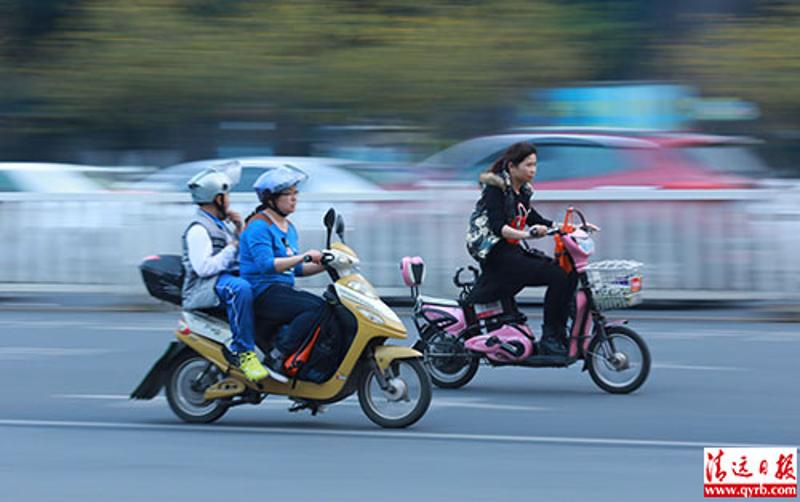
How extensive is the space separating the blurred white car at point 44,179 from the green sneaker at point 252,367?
9997 millimetres

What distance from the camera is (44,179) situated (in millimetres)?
19234

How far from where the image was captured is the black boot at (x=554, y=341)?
34.2 ft

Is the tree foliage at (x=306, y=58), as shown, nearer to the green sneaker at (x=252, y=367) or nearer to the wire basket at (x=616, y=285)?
the wire basket at (x=616, y=285)

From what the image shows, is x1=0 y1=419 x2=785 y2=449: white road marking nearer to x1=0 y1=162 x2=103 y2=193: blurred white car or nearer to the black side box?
the black side box

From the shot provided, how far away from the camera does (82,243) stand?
1700 centimetres

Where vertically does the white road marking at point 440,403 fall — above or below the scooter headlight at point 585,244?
below

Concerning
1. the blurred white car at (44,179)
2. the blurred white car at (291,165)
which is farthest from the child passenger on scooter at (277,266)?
the blurred white car at (44,179)

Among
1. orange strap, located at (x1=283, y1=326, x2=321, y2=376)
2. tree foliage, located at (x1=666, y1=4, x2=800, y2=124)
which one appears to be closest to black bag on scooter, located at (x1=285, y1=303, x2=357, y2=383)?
orange strap, located at (x1=283, y1=326, x2=321, y2=376)

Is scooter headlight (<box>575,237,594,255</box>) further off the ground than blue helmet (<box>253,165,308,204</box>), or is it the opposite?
blue helmet (<box>253,165,308,204</box>)

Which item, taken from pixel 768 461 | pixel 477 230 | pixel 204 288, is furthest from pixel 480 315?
pixel 768 461

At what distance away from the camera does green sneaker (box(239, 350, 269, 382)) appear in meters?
8.85

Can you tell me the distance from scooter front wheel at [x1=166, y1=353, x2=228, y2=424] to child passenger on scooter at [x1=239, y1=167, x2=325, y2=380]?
48cm

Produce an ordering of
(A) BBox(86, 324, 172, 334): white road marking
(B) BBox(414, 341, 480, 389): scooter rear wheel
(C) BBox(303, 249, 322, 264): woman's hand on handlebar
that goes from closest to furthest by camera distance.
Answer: (C) BBox(303, 249, 322, 264): woman's hand on handlebar
(B) BBox(414, 341, 480, 389): scooter rear wheel
(A) BBox(86, 324, 172, 334): white road marking

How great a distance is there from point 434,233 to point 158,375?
281 inches
